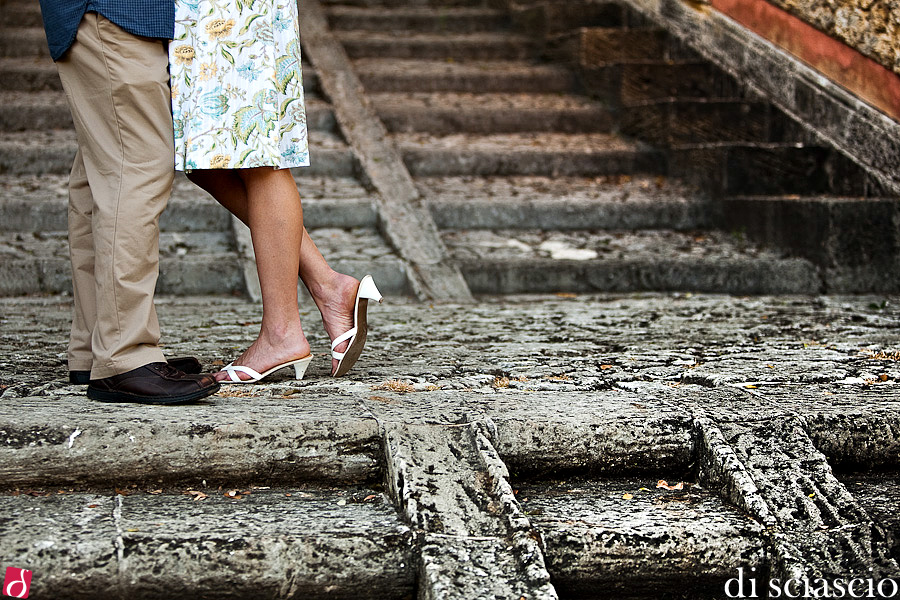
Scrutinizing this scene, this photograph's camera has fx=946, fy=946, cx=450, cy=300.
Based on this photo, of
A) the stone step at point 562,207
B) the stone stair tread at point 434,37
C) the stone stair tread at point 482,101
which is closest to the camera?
the stone step at point 562,207

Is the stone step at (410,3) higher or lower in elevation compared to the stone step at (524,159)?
higher

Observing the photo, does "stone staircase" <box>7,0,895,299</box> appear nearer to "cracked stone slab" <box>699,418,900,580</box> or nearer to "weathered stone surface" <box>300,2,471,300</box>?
"weathered stone surface" <box>300,2,471,300</box>

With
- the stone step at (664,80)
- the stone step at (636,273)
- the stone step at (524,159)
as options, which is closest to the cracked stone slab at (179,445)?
the stone step at (636,273)

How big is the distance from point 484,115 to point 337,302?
3.73 meters

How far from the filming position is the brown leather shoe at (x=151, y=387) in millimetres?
2217

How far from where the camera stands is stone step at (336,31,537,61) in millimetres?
7281

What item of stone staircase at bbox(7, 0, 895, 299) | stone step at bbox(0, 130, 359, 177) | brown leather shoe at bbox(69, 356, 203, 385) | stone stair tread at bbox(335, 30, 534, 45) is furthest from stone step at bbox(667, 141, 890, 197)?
brown leather shoe at bbox(69, 356, 203, 385)

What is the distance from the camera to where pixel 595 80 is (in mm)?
6551

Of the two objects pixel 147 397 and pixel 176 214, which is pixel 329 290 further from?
pixel 176 214

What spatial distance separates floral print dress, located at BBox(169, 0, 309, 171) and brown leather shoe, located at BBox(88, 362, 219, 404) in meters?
0.50

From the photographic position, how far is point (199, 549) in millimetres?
1768

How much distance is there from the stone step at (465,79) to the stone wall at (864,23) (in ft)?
6.68

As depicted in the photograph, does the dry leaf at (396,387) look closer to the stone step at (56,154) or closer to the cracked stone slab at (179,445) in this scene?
the cracked stone slab at (179,445)

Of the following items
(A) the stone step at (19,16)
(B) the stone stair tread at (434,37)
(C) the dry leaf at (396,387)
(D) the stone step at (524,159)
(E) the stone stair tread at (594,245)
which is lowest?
(E) the stone stair tread at (594,245)
